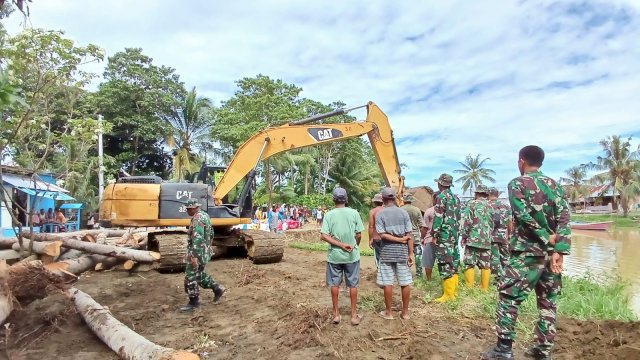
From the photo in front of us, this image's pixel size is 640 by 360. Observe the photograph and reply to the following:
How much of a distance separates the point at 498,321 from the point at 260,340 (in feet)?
8.09

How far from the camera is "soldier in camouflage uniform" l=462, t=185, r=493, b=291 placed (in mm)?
7016

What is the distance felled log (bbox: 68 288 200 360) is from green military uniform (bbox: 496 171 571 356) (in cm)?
277

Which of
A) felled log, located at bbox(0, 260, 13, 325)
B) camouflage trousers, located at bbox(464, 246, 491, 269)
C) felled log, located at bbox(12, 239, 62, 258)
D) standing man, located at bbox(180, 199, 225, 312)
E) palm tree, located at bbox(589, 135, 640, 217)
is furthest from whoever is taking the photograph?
palm tree, located at bbox(589, 135, 640, 217)

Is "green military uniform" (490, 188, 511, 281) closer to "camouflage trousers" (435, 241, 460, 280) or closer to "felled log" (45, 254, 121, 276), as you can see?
"camouflage trousers" (435, 241, 460, 280)

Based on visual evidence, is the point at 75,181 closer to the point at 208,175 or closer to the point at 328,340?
the point at 208,175

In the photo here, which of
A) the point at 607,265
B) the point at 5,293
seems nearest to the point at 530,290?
the point at 5,293

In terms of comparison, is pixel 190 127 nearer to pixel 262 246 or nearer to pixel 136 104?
pixel 136 104

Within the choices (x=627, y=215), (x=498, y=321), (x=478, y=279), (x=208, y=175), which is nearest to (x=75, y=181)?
(x=208, y=175)

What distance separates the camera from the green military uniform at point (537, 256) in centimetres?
389

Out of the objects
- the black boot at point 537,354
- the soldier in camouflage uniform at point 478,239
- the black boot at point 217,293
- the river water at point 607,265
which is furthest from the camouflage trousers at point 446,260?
the river water at point 607,265

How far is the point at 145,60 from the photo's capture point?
29.7 meters

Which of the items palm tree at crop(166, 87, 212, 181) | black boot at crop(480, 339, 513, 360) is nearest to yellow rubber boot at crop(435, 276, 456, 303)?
black boot at crop(480, 339, 513, 360)

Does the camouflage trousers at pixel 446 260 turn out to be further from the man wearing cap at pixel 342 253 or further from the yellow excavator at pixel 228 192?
the yellow excavator at pixel 228 192

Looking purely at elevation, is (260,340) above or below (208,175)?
below
